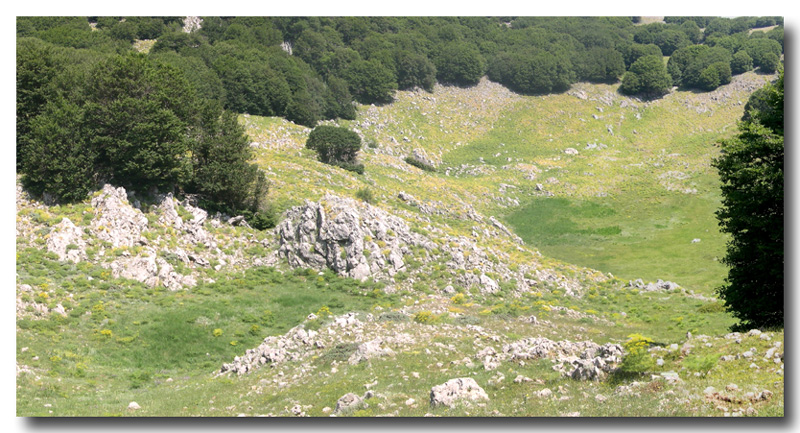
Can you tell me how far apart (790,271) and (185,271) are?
3271 cm

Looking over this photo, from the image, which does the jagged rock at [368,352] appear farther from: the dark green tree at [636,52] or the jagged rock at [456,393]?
the dark green tree at [636,52]

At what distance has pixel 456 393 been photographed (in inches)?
756

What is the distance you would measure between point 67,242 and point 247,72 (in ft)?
156

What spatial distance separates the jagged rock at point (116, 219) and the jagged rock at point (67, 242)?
1103 millimetres

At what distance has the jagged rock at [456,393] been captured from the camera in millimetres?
18969

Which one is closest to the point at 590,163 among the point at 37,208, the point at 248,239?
the point at 248,239

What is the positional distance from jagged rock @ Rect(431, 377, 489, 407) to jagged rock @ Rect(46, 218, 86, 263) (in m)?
25.6

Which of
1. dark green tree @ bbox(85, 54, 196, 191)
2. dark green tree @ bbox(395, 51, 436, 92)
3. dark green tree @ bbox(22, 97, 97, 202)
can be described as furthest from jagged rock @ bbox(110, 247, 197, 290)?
dark green tree @ bbox(395, 51, 436, 92)

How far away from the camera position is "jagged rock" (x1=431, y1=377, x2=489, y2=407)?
747 inches

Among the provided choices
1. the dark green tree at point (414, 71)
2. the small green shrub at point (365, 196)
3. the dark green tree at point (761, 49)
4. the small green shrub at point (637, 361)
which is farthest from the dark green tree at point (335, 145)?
the dark green tree at point (761, 49)

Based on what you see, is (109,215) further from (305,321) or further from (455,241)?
(455,241)

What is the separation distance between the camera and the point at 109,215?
3628cm

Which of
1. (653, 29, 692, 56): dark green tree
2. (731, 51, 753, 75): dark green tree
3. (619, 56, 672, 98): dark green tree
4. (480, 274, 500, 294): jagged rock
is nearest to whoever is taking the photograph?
(480, 274, 500, 294): jagged rock

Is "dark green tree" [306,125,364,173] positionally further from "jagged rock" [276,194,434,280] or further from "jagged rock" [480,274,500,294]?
"jagged rock" [480,274,500,294]
